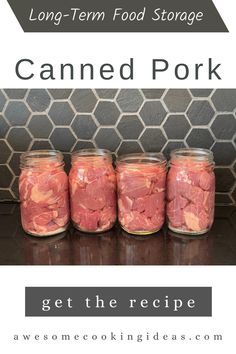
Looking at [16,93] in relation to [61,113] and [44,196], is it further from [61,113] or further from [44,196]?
[44,196]

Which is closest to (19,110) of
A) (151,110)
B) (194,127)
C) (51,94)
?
(51,94)

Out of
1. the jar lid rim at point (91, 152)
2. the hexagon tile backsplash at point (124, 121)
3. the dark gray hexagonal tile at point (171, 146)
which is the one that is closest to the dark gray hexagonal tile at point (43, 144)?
the hexagon tile backsplash at point (124, 121)

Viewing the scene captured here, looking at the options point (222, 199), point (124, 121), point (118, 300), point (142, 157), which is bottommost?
point (118, 300)

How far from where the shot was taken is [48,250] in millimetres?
1045

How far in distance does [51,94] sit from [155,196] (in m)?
0.41

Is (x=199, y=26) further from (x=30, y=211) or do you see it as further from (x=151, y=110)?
(x=30, y=211)

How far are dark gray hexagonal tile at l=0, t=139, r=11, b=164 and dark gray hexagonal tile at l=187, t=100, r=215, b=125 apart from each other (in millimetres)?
514

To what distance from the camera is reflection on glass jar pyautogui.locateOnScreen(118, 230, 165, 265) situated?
989 mm

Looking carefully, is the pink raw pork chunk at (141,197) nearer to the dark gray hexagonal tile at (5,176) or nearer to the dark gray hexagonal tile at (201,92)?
the dark gray hexagonal tile at (201,92)

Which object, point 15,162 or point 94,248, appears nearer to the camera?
point 94,248

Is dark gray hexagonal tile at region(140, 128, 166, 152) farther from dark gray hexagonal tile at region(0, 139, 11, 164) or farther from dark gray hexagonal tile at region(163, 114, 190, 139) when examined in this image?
dark gray hexagonal tile at region(0, 139, 11, 164)

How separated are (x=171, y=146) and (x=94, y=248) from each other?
1.24 feet

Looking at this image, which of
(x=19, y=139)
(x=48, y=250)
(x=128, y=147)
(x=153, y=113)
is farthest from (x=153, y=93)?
(x=48, y=250)

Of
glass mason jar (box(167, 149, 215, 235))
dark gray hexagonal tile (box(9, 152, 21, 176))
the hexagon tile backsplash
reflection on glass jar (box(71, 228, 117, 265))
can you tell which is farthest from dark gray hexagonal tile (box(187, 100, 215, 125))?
dark gray hexagonal tile (box(9, 152, 21, 176))
